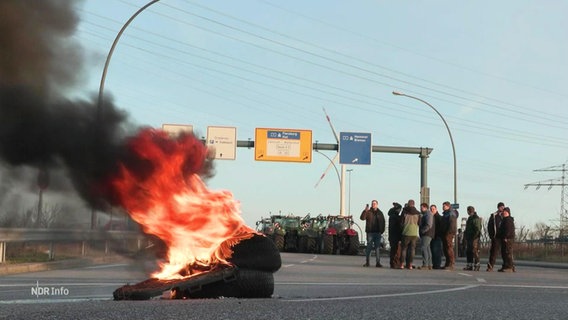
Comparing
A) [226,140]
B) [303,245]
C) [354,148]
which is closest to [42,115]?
[226,140]

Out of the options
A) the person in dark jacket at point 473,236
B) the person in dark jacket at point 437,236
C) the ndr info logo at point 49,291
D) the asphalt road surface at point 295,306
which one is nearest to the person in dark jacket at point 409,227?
the person in dark jacket at point 437,236

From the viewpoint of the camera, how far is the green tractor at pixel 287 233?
4084 centimetres

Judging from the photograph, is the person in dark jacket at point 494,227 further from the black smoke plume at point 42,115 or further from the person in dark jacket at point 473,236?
the black smoke plume at point 42,115

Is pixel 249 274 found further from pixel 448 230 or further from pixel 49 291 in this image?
pixel 448 230

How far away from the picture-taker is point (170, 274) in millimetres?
8398

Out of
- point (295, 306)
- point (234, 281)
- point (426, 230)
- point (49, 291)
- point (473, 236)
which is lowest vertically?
point (49, 291)

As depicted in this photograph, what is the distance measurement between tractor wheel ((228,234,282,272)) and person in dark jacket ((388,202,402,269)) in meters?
12.4

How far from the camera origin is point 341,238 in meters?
41.2

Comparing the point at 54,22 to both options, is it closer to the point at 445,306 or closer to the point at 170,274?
the point at 170,274

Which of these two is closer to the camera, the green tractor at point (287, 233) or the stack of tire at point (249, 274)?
the stack of tire at point (249, 274)

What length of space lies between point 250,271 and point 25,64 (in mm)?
3503

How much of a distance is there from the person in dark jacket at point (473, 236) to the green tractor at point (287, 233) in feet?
65.1

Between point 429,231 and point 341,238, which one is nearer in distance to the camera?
point 429,231

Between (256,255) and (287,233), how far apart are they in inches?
1364
